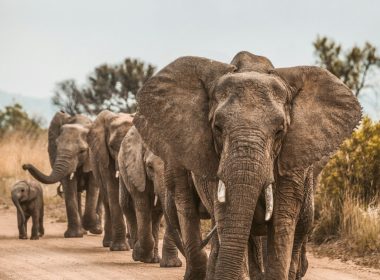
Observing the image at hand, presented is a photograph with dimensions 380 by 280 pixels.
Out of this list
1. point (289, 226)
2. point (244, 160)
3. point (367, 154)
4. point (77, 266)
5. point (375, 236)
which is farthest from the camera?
point (367, 154)

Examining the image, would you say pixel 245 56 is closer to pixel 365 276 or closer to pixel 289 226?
pixel 289 226

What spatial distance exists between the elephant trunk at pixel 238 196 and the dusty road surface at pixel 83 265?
3584 millimetres

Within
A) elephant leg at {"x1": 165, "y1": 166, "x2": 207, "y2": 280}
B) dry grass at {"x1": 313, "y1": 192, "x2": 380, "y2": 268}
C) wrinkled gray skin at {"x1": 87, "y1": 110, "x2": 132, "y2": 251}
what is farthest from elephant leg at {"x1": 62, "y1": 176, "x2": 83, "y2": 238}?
elephant leg at {"x1": 165, "y1": 166, "x2": 207, "y2": 280}

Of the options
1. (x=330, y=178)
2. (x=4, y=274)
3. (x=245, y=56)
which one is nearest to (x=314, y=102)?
(x=245, y=56)

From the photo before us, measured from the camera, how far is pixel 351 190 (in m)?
15.2

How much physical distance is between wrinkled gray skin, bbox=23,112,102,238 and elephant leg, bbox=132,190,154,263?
14.9ft

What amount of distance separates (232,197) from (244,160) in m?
0.26

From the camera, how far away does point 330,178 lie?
1547 cm

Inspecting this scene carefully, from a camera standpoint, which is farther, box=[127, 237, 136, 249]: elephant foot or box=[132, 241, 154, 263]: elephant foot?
box=[127, 237, 136, 249]: elephant foot

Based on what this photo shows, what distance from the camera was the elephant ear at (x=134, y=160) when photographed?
12992mm

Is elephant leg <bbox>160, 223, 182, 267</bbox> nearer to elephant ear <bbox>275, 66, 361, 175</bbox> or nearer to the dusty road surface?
the dusty road surface

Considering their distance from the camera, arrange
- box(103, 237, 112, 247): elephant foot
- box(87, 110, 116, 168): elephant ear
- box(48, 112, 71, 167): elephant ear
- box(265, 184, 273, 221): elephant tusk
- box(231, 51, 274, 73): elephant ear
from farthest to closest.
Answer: box(48, 112, 71, 167): elephant ear → box(87, 110, 116, 168): elephant ear → box(103, 237, 112, 247): elephant foot → box(231, 51, 274, 73): elephant ear → box(265, 184, 273, 221): elephant tusk

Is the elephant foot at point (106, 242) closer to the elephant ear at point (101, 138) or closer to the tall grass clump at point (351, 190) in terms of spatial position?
the elephant ear at point (101, 138)

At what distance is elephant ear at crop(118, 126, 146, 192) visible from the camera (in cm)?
1299
